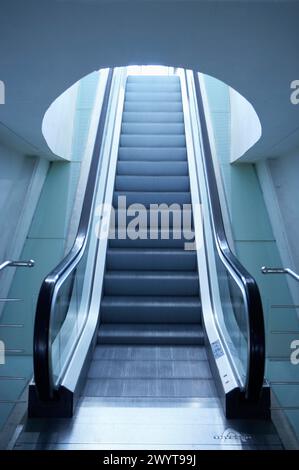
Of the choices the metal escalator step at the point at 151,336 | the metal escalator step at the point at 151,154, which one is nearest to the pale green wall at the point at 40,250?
the metal escalator step at the point at 151,154

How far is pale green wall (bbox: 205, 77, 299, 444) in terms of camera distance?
10.5ft

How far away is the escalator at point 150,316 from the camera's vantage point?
8.79ft

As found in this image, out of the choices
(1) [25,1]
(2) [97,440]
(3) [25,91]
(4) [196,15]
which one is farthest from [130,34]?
(2) [97,440]

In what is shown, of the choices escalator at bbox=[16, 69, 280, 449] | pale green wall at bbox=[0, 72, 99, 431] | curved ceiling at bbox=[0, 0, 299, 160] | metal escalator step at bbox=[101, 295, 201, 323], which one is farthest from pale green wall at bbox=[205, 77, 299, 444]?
pale green wall at bbox=[0, 72, 99, 431]

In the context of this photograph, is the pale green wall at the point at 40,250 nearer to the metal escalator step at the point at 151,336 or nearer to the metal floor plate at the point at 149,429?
the metal floor plate at the point at 149,429

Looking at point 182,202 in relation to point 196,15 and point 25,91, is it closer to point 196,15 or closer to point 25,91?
point 25,91

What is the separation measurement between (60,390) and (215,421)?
1117 millimetres

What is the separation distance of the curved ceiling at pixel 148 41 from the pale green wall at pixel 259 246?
6.25ft

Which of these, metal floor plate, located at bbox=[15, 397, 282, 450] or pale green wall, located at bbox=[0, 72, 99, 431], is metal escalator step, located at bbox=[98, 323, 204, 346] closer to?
pale green wall, located at bbox=[0, 72, 99, 431]

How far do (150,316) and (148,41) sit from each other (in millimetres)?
2635

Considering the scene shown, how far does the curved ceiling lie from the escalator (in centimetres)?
139

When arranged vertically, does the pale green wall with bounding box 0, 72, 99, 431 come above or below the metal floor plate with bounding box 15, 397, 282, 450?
above

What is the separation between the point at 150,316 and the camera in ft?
13.8

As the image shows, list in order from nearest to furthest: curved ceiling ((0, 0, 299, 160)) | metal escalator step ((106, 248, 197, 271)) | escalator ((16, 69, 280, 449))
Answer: curved ceiling ((0, 0, 299, 160)) < escalator ((16, 69, 280, 449)) < metal escalator step ((106, 248, 197, 271))
